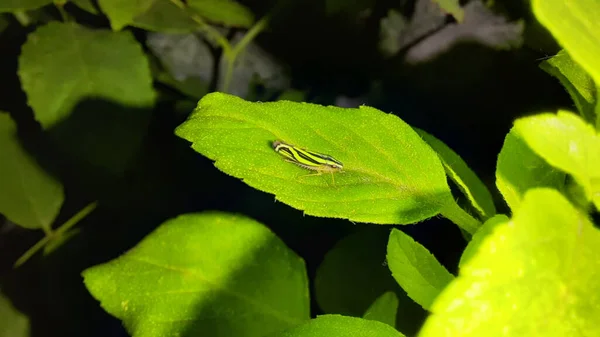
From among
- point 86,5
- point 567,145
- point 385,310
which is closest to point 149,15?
point 86,5

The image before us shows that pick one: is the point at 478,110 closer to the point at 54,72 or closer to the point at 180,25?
the point at 180,25

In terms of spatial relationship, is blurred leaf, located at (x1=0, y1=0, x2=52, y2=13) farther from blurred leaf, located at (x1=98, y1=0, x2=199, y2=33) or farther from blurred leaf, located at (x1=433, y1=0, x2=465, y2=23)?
blurred leaf, located at (x1=433, y1=0, x2=465, y2=23)

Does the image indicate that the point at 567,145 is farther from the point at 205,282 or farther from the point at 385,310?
the point at 205,282

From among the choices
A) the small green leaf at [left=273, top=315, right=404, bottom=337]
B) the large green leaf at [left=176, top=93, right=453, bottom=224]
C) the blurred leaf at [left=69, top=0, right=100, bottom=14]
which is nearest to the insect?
the large green leaf at [left=176, top=93, right=453, bottom=224]

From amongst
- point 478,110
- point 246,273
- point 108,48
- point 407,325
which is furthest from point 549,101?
point 108,48

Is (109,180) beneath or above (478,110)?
beneath

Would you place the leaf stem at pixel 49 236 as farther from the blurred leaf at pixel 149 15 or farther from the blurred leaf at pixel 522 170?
the blurred leaf at pixel 522 170
